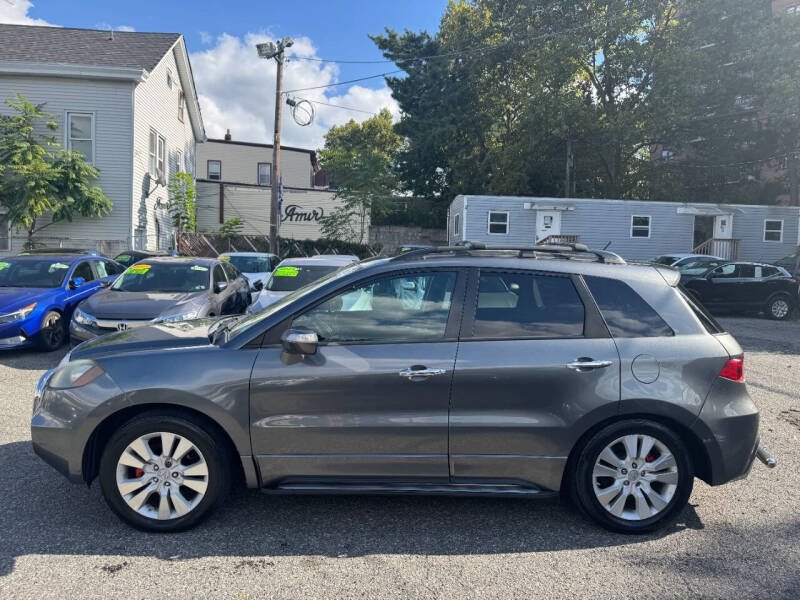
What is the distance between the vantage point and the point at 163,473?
3.32 metres

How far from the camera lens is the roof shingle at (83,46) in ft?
63.9

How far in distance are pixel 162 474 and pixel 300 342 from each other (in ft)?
3.66

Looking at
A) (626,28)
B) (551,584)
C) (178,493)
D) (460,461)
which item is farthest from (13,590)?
(626,28)

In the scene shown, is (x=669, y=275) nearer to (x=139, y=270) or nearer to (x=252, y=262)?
(x=139, y=270)

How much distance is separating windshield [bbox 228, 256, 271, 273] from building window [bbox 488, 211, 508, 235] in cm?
1228

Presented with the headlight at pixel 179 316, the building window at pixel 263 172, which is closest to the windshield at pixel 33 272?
the headlight at pixel 179 316

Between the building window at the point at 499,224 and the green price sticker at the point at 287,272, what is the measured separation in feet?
53.4

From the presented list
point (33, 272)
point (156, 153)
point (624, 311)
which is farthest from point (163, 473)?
point (156, 153)

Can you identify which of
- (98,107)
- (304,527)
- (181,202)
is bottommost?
(304,527)

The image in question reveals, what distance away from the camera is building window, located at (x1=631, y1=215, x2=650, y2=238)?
80.3ft

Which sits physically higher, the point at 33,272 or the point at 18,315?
the point at 33,272

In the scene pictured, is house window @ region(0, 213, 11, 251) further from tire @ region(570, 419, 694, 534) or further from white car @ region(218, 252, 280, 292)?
tire @ region(570, 419, 694, 534)

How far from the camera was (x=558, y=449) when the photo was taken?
3352mm

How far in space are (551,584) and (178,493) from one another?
2114 millimetres
